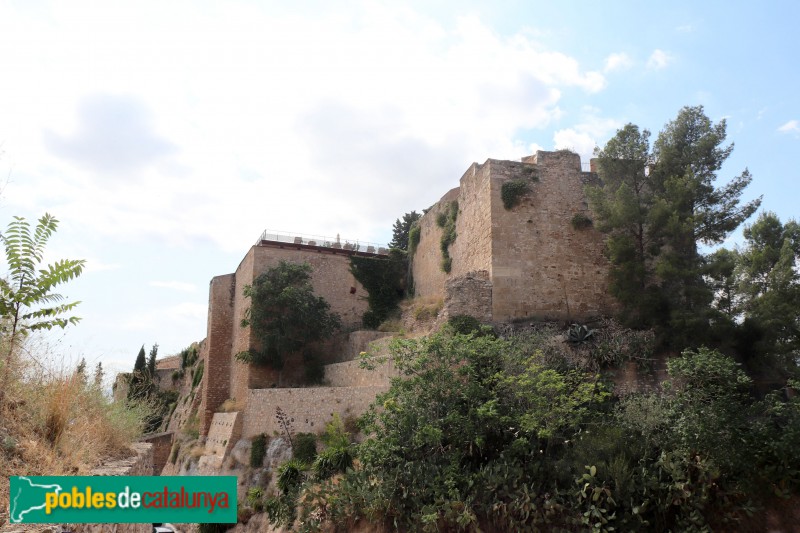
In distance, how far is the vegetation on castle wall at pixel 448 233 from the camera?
19.9 meters

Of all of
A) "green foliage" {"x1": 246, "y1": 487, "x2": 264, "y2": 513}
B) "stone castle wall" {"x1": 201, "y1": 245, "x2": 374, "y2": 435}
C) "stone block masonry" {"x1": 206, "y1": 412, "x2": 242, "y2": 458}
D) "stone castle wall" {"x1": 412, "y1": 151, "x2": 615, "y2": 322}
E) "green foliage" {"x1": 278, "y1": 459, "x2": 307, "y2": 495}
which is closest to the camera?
"green foliage" {"x1": 278, "y1": 459, "x2": 307, "y2": 495}

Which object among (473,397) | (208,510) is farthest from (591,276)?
(208,510)

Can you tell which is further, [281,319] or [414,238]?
[414,238]

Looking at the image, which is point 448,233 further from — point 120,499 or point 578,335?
point 120,499

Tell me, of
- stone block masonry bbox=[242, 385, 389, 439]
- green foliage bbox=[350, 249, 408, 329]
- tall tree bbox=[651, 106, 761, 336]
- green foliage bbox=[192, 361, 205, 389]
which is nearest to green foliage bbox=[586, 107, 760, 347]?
tall tree bbox=[651, 106, 761, 336]

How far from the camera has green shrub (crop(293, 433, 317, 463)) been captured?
48.6 ft

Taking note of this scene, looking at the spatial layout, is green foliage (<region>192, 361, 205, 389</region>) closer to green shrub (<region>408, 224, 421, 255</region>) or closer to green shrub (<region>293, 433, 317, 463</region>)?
green shrub (<region>408, 224, 421, 255</region>)

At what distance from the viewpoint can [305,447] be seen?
1504 cm

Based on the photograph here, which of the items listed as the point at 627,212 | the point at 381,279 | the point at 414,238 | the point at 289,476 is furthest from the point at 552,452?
the point at 381,279

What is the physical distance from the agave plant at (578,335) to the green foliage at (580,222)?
384 cm

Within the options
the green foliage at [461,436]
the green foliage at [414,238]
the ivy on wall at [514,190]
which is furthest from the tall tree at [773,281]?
the green foliage at [414,238]

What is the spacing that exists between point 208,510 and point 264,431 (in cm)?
1225

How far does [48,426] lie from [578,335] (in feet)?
37.5

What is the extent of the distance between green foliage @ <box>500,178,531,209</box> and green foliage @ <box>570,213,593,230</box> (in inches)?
64.2
